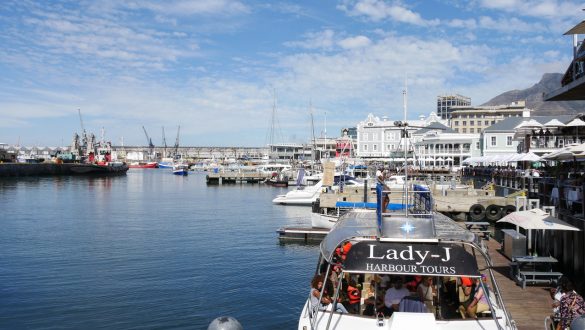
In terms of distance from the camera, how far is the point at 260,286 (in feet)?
79.3

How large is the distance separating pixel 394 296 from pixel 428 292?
764 millimetres

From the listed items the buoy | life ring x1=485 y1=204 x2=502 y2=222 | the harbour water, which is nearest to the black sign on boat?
the buoy

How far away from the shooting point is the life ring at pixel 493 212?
3916cm

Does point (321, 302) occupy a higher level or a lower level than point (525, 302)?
higher

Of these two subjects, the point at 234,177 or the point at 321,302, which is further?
the point at 234,177

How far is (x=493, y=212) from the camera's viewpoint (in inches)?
1550

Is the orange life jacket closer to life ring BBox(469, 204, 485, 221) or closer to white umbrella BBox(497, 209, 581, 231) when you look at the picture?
white umbrella BBox(497, 209, 581, 231)

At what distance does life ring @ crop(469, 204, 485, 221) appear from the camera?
39.6 meters

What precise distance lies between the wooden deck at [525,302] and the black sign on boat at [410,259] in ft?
17.6

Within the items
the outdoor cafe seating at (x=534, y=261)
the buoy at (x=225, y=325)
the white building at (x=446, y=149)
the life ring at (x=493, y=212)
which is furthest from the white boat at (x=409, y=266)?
the white building at (x=446, y=149)

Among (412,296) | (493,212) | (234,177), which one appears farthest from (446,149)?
(412,296)

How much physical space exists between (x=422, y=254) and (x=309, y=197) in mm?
54720

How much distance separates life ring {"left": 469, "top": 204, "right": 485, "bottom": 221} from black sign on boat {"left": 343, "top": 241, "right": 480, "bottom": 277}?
31813 mm

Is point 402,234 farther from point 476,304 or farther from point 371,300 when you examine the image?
point 476,304
